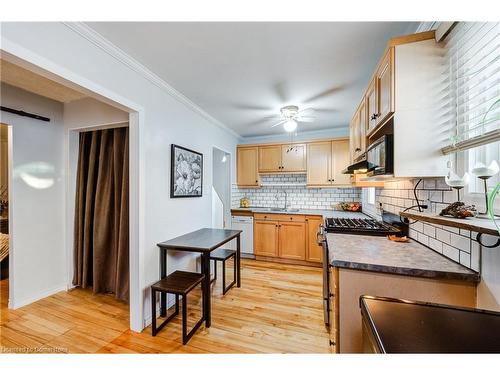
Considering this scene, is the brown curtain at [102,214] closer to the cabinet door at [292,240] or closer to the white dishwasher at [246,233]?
the white dishwasher at [246,233]

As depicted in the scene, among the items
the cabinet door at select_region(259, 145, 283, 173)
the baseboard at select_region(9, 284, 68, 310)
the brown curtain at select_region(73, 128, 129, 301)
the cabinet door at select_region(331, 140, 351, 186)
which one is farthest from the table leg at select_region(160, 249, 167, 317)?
the cabinet door at select_region(331, 140, 351, 186)

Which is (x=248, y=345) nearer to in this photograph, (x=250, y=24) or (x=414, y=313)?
(x=414, y=313)

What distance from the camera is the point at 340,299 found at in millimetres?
1267

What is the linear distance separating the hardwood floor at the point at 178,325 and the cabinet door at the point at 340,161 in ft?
6.26

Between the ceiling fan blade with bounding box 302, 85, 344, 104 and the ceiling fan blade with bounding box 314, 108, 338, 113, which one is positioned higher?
the ceiling fan blade with bounding box 314, 108, 338, 113

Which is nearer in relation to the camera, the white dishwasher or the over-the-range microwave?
the over-the-range microwave

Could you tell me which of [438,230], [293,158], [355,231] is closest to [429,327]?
[438,230]

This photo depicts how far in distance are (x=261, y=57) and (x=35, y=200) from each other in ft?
9.84

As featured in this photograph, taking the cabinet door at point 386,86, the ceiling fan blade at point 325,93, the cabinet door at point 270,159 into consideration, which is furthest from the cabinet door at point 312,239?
the cabinet door at point 386,86

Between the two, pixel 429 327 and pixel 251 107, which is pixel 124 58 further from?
pixel 429 327

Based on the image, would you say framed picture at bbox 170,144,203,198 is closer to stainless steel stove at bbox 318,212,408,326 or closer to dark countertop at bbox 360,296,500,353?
stainless steel stove at bbox 318,212,408,326

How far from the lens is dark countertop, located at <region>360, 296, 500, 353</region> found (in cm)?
62

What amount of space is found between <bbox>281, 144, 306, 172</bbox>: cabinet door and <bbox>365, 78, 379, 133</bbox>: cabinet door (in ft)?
6.89

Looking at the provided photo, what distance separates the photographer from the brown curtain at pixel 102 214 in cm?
245
